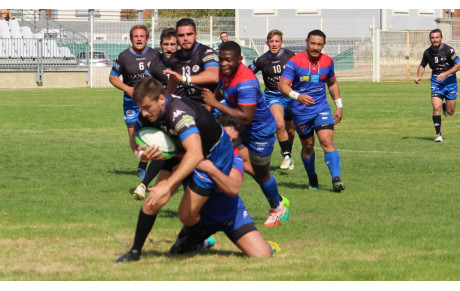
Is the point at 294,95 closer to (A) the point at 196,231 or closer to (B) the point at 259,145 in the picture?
(B) the point at 259,145

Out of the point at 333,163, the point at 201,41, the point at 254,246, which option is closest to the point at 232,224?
the point at 254,246

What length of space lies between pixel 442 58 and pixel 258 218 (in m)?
10.8

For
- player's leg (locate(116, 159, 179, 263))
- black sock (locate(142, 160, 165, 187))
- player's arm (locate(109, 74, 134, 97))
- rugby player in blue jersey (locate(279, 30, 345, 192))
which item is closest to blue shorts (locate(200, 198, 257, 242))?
player's leg (locate(116, 159, 179, 263))

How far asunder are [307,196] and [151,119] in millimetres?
4869

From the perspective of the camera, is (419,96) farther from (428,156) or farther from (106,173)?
(106,173)

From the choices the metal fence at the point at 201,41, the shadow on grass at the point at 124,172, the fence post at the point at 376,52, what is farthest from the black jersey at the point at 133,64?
the fence post at the point at 376,52

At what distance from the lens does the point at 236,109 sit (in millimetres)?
9375

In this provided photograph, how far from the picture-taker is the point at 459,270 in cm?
696

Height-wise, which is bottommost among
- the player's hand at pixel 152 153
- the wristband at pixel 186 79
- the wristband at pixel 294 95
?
the player's hand at pixel 152 153

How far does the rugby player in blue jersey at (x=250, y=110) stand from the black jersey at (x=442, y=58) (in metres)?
10.3

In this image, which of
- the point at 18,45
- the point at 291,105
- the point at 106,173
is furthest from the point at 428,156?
the point at 18,45

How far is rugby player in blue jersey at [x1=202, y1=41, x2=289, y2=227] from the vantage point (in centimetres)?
900

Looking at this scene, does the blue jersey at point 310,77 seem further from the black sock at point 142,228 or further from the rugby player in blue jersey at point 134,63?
the black sock at point 142,228

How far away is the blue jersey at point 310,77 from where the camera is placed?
1214 centimetres
